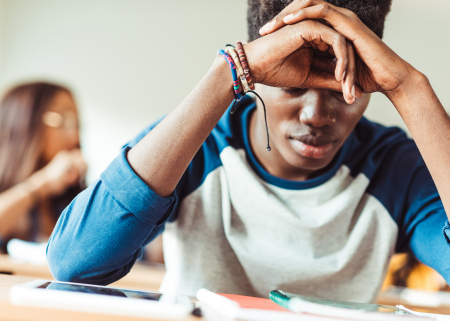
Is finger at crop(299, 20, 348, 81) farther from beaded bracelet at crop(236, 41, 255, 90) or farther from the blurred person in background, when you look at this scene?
the blurred person in background

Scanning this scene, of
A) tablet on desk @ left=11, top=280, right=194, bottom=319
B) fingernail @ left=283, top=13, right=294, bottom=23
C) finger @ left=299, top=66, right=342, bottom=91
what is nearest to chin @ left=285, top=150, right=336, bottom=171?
finger @ left=299, top=66, right=342, bottom=91

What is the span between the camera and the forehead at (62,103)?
1825mm

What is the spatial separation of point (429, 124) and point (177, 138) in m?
0.39

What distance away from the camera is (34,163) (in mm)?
1905

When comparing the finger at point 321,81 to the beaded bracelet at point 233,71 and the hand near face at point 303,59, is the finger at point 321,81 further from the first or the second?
the beaded bracelet at point 233,71

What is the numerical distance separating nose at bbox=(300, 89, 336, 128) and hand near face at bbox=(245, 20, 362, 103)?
0.02m

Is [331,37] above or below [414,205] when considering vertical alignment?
above

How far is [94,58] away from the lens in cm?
274

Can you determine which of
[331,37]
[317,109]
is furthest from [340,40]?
[317,109]

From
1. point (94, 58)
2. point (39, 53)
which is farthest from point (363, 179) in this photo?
point (39, 53)

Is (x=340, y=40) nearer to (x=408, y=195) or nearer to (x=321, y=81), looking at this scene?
(x=321, y=81)

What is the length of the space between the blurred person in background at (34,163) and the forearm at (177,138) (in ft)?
4.73

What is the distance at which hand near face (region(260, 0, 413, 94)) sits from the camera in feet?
1.84

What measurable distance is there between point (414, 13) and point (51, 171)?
256 cm
